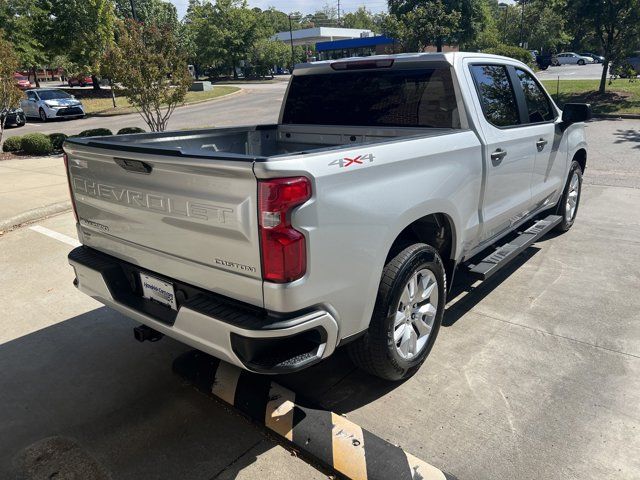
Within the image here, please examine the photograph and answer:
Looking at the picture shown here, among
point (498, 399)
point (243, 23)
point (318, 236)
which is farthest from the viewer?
point (243, 23)

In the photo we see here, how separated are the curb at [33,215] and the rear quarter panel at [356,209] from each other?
20.1ft

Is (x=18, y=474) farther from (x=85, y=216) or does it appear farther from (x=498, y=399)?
(x=498, y=399)

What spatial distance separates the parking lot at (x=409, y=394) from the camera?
106 inches

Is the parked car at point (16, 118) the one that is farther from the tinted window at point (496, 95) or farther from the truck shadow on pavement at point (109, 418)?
the tinted window at point (496, 95)

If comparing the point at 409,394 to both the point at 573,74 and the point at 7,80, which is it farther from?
the point at 573,74

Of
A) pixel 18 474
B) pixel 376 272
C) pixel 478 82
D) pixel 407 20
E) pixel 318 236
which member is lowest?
pixel 18 474

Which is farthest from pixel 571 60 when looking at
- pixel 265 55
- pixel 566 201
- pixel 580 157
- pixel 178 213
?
pixel 178 213

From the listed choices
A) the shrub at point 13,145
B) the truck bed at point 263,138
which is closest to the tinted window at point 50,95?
the shrub at point 13,145

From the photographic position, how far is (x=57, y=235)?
6602mm

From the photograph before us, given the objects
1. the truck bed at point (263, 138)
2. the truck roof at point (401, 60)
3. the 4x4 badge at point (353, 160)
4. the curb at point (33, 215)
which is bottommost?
the curb at point (33, 215)

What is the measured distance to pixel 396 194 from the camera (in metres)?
2.83

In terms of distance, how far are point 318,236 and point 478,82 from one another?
227 centimetres

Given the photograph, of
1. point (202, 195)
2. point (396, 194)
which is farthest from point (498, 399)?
point (202, 195)

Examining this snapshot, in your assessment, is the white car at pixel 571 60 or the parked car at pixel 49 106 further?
the white car at pixel 571 60
